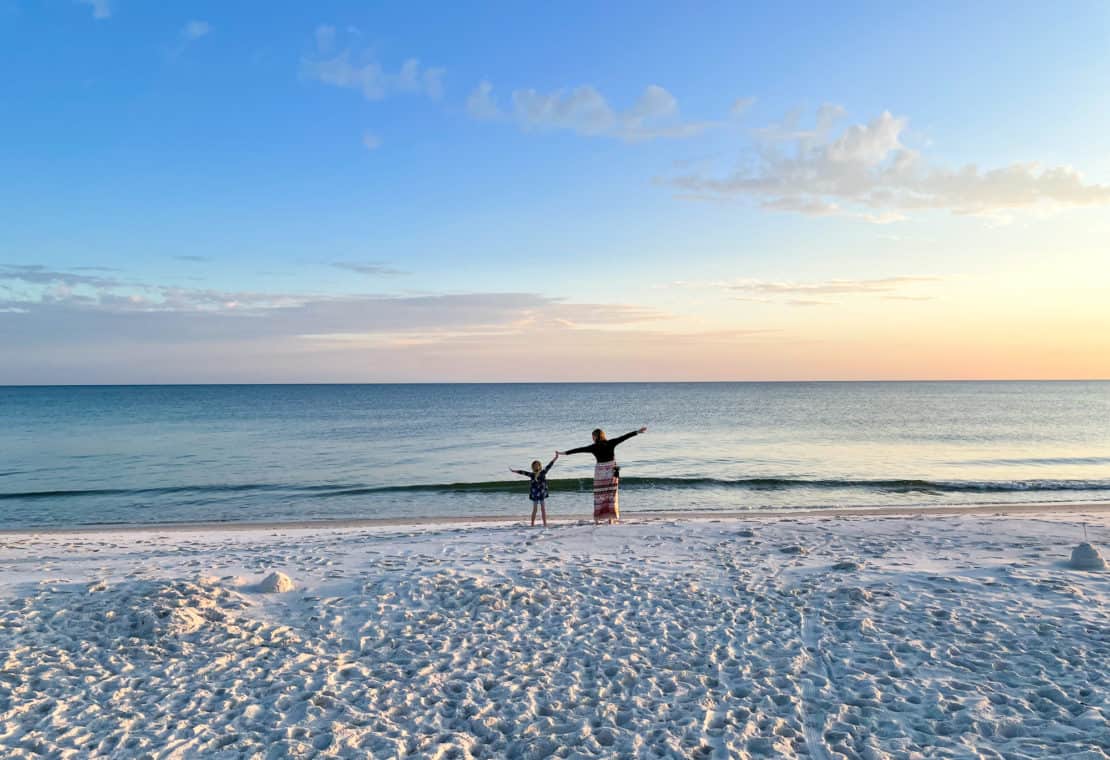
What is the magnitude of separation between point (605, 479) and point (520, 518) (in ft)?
20.4

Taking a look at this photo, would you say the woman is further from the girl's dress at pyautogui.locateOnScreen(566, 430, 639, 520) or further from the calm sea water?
the calm sea water

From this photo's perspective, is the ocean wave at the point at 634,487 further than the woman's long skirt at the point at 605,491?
Yes

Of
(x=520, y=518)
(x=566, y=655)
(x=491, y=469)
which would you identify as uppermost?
(x=566, y=655)

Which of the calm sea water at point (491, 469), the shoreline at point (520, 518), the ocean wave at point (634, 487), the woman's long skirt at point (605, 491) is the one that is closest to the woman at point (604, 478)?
the woman's long skirt at point (605, 491)

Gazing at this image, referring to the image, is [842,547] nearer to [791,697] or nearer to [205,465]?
[791,697]

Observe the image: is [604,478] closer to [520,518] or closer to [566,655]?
[520,518]

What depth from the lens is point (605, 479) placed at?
571 inches

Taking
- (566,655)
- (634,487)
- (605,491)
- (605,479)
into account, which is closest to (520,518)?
(605,491)

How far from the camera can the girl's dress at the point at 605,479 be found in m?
14.1

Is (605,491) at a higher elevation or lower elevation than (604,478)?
lower

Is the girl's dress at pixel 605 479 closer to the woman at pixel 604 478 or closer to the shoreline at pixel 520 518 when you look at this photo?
the woman at pixel 604 478

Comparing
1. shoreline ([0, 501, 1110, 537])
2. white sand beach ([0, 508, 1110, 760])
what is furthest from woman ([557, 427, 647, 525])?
shoreline ([0, 501, 1110, 537])

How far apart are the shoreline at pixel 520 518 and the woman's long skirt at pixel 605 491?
13.4 ft

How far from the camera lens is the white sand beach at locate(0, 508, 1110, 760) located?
5863 mm
